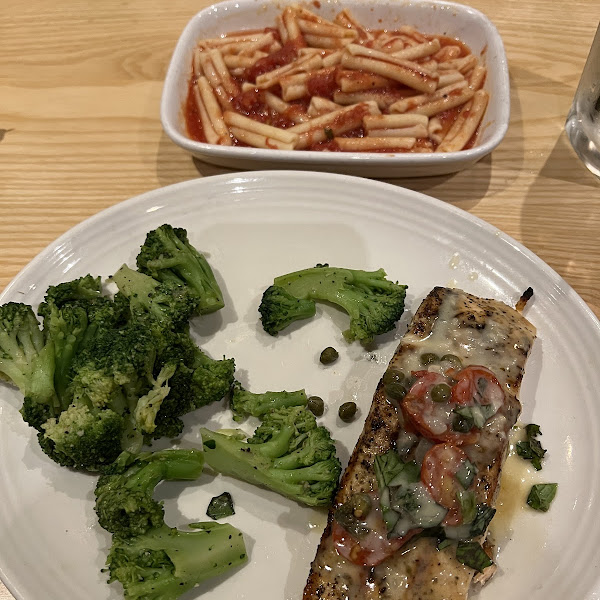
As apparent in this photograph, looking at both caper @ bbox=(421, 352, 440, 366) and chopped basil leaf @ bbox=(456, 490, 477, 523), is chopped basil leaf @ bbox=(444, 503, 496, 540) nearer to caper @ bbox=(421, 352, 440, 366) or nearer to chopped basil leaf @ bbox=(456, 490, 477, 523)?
chopped basil leaf @ bbox=(456, 490, 477, 523)

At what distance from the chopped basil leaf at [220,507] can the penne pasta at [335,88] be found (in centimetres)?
189

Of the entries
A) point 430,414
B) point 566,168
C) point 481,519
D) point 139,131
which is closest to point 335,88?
point 139,131

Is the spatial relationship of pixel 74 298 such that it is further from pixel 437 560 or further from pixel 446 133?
pixel 446 133

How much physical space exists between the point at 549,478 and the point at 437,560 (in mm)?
613

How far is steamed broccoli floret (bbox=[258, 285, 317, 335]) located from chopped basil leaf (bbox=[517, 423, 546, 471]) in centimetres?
102

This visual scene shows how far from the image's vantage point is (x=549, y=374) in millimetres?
2352

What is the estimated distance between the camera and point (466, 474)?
186 cm

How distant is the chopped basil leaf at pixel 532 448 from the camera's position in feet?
7.04

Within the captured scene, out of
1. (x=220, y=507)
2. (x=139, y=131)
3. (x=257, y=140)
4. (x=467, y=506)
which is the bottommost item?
(x=220, y=507)

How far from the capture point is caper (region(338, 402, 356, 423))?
230cm

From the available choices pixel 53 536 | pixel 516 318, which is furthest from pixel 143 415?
pixel 516 318

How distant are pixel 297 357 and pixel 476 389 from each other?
32.6 inches

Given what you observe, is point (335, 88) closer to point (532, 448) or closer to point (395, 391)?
point (395, 391)

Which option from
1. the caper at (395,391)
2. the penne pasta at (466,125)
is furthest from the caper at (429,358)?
the penne pasta at (466,125)
